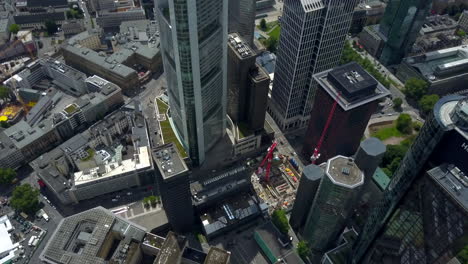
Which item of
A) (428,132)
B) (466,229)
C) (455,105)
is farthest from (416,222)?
(455,105)

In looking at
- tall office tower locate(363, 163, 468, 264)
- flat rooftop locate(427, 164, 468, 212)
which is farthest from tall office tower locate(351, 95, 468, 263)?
tall office tower locate(363, 163, 468, 264)

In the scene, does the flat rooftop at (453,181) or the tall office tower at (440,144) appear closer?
the flat rooftop at (453,181)

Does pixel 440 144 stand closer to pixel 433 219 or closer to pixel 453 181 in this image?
pixel 453 181

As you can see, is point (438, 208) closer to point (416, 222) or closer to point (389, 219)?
point (416, 222)

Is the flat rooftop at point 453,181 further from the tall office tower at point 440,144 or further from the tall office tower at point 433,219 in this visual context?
the tall office tower at point 440,144

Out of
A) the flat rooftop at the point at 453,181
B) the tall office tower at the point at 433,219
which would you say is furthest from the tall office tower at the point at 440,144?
the tall office tower at the point at 433,219

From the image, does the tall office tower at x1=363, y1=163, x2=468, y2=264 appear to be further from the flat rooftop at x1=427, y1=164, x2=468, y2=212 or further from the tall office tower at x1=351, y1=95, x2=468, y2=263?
the tall office tower at x1=351, y1=95, x2=468, y2=263

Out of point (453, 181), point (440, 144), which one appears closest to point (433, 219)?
point (453, 181)
